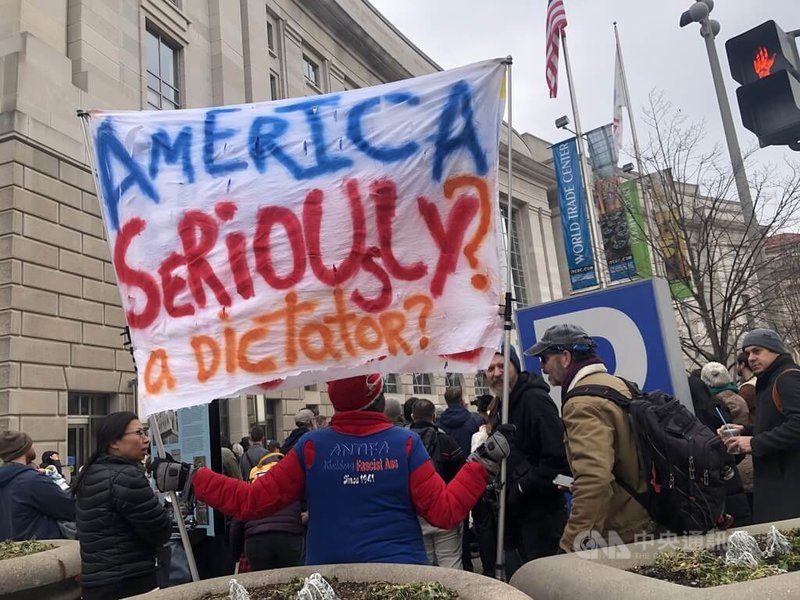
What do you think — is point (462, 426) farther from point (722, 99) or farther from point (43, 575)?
point (722, 99)

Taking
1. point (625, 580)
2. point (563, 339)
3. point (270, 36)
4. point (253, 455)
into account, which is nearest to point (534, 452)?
point (563, 339)

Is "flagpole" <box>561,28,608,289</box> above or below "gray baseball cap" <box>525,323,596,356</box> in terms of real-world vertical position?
above

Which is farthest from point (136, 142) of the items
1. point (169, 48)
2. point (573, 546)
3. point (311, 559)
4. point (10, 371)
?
point (169, 48)

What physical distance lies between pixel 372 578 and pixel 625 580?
1021 millimetres

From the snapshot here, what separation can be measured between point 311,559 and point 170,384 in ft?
3.45

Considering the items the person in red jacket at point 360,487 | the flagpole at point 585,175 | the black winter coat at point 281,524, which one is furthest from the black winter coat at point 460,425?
the flagpole at point 585,175

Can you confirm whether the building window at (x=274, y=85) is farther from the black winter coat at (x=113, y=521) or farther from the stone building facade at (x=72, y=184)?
the black winter coat at (x=113, y=521)

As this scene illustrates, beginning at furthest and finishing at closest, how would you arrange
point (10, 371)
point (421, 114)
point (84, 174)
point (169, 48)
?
point (169, 48) < point (84, 174) < point (10, 371) < point (421, 114)

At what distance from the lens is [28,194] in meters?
13.3

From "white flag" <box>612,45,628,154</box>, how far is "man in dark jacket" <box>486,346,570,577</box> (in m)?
17.9

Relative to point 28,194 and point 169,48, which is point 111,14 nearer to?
point 169,48

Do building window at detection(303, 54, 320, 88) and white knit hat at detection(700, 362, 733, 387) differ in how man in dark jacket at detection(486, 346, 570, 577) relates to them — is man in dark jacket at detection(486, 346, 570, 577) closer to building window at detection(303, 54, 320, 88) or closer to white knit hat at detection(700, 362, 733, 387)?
white knit hat at detection(700, 362, 733, 387)

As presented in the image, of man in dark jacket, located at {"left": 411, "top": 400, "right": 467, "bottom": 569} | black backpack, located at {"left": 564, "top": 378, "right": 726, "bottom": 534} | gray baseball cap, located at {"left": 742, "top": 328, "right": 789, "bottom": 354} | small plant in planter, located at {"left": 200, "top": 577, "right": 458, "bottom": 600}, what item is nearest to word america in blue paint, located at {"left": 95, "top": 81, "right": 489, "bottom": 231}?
black backpack, located at {"left": 564, "top": 378, "right": 726, "bottom": 534}

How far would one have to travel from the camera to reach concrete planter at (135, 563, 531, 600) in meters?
2.62
